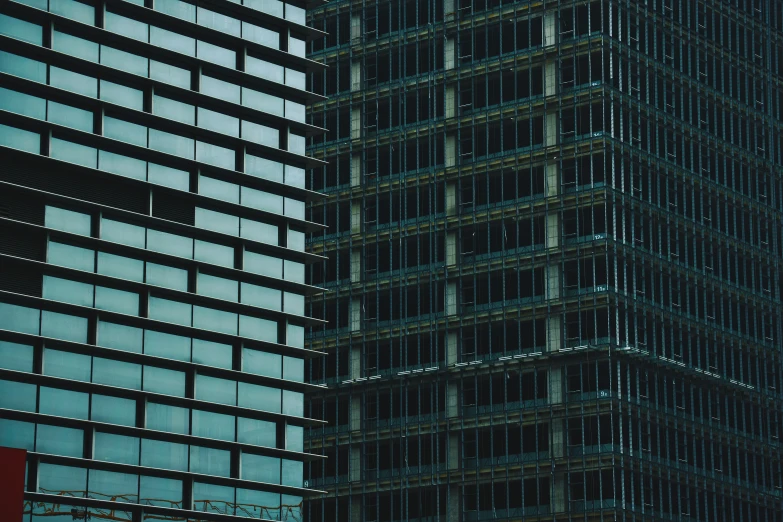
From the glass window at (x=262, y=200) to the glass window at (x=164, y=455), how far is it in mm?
12071

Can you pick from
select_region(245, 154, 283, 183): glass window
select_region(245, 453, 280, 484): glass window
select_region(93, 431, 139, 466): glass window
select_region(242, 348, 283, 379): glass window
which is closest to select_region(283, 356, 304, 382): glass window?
select_region(242, 348, 283, 379): glass window

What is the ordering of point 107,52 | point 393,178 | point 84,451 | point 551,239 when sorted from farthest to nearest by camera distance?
point 393,178 < point 551,239 < point 107,52 < point 84,451

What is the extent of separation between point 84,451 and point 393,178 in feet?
181

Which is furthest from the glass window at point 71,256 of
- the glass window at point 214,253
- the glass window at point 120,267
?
the glass window at point 214,253

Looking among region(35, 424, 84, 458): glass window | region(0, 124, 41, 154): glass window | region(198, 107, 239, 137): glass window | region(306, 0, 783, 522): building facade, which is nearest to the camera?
region(35, 424, 84, 458): glass window

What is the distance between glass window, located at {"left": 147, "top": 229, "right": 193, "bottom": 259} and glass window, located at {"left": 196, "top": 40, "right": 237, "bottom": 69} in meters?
9.15

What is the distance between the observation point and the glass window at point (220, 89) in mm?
86250

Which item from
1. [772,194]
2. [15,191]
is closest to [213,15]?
[15,191]

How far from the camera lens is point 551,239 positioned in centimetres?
11906

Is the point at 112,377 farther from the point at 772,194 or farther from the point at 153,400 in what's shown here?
the point at 772,194

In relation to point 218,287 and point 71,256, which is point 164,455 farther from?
point 71,256

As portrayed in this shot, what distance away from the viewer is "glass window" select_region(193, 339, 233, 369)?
82250 millimetres

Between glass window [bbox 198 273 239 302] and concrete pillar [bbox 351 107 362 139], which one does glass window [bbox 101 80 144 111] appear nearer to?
glass window [bbox 198 273 239 302]

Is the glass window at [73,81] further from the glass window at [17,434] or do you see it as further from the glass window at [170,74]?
the glass window at [17,434]
